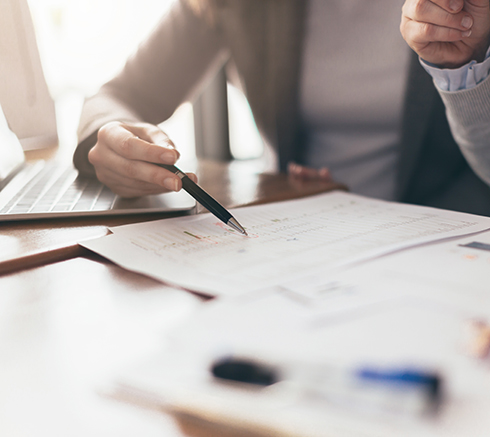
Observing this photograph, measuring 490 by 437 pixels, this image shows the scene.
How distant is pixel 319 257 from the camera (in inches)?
12.6

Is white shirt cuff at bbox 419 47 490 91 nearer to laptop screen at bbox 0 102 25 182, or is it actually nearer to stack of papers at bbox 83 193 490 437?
stack of papers at bbox 83 193 490 437

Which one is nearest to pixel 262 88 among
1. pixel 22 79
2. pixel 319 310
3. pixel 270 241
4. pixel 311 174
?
pixel 311 174

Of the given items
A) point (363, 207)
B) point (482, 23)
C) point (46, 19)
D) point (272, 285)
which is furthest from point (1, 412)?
point (482, 23)

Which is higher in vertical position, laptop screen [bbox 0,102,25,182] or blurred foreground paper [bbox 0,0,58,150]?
blurred foreground paper [bbox 0,0,58,150]

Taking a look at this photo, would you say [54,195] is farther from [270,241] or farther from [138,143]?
[270,241]

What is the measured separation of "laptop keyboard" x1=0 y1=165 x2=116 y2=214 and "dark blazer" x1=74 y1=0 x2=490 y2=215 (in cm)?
3

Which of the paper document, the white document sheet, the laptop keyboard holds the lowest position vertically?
the white document sheet

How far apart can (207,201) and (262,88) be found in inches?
29.2

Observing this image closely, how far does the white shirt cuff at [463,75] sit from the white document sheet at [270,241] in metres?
0.22

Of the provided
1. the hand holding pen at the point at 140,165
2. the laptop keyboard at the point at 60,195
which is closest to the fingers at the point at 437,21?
the hand holding pen at the point at 140,165

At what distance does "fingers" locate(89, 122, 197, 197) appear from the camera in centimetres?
45

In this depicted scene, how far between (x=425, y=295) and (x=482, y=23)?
1.56 feet

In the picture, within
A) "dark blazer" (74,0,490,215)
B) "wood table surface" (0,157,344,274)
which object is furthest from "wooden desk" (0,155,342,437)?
"dark blazer" (74,0,490,215)

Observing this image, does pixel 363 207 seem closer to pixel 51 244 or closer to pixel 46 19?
pixel 51 244
